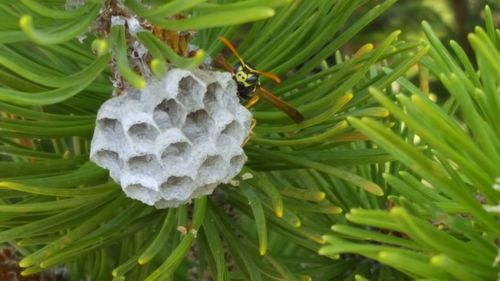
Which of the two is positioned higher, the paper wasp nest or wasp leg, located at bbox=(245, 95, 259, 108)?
wasp leg, located at bbox=(245, 95, 259, 108)

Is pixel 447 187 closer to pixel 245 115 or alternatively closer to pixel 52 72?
pixel 245 115

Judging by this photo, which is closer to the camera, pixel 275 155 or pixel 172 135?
pixel 172 135

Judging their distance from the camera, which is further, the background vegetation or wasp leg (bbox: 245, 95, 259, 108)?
wasp leg (bbox: 245, 95, 259, 108)

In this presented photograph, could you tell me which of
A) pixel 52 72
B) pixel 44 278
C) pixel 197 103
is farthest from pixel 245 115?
pixel 44 278

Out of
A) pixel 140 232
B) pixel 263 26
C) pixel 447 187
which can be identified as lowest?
pixel 447 187
